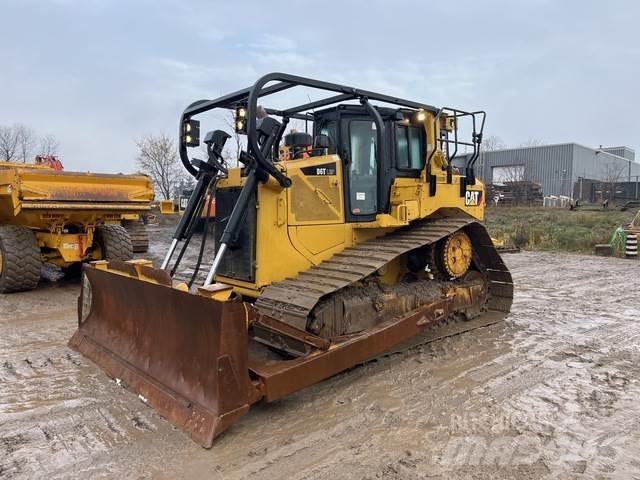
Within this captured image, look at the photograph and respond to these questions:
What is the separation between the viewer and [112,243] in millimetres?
9062

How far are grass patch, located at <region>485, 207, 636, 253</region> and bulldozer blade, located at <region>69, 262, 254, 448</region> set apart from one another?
15.0 metres

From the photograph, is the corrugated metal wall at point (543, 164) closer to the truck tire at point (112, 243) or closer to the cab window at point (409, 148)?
the truck tire at point (112, 243)

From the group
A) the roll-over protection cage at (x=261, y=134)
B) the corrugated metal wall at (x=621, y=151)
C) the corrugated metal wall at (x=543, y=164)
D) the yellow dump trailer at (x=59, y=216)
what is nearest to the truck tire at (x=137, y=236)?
the yellow dump trailer at (x=59, y=216)

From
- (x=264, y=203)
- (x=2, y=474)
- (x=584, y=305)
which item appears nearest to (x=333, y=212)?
(x=264, y=203)

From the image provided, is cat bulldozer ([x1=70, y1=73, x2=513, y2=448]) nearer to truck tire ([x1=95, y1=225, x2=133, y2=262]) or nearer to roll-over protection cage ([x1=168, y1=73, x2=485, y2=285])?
roll-over protection cage ([x1=168, y1=73, x2=485, y2=285])

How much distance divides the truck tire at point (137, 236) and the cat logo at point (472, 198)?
9.39m

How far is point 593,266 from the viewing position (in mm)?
12305

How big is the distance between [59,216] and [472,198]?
6.65 meters

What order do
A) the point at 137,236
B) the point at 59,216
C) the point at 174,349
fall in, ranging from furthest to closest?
the point at 137,236, the point at 59,216, the point at 174,349

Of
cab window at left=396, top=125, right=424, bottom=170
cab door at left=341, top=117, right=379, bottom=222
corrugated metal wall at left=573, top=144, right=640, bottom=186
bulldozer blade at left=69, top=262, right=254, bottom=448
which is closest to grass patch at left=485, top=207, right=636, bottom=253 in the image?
cab window at left=396, top=125, right=424, bottom=170

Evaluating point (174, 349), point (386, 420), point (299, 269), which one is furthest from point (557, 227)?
point (174, 349)

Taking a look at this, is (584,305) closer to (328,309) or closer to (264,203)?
(328,309)

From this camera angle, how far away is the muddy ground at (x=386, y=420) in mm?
2979

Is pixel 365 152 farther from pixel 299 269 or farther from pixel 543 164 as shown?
pixel 543 164
